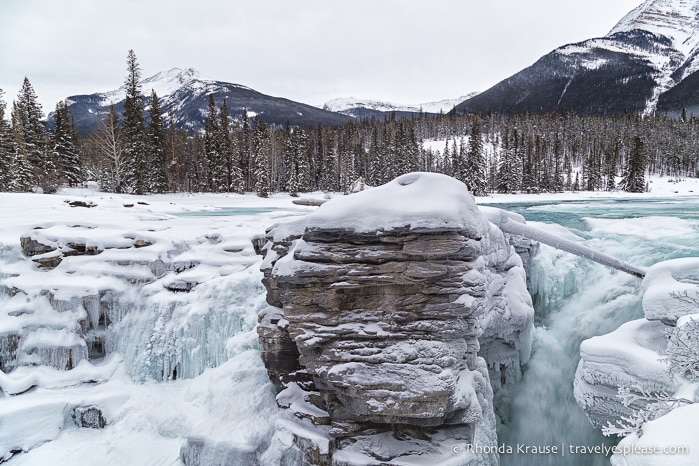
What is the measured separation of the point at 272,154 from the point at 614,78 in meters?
159

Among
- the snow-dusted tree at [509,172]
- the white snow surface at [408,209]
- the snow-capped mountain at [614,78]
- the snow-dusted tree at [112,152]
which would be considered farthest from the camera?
the snow-capped mountain at [614,78]

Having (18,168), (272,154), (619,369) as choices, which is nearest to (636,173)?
(272,154)

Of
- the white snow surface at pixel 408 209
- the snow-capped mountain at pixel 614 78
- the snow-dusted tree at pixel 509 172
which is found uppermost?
the snow-capped mountain at pixel 614 78

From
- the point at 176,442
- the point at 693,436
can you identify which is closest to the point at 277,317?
the point at 176,442

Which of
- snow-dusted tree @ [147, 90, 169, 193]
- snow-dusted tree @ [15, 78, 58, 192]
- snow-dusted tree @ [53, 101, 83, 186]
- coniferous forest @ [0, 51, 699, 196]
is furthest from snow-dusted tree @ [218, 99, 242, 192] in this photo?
snow-dusted tree @ [15, 78, 58, 192]

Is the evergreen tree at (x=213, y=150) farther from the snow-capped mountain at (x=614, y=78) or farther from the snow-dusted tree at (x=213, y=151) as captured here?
the snow-capped mountain at (x=614, y=78)

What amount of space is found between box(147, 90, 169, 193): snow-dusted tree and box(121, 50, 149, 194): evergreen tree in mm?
1140

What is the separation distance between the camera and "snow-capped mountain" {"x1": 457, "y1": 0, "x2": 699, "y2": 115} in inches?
5079

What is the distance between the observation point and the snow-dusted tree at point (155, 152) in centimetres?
3756

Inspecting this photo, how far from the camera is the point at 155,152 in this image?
37938mm

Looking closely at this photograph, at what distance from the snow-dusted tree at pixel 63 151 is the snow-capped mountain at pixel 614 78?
131 meters

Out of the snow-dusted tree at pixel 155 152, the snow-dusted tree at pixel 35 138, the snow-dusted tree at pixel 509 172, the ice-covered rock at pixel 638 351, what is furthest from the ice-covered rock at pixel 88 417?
the snow-dusted tree at pixel 509 172

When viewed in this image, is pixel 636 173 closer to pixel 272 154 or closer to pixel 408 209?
pixel 272 154

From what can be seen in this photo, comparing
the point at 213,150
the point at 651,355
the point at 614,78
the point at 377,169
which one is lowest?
the point at 651,355
